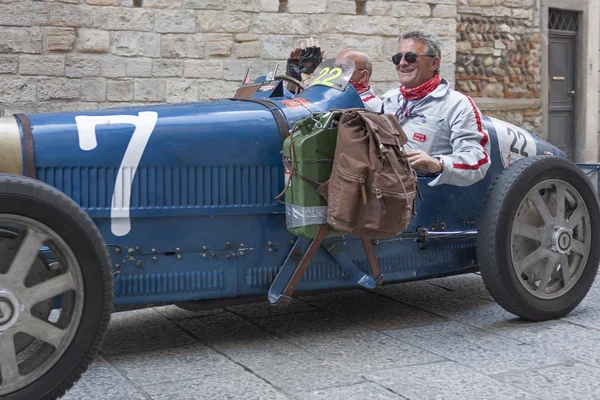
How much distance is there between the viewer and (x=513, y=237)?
4.41m

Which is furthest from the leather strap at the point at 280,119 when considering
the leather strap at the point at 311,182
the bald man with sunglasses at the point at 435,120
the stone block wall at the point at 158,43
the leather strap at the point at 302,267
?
the stone block wall at the point at 158,43

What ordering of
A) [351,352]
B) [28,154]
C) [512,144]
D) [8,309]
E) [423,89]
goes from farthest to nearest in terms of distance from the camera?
[512,144] → [423,89] → [351,352] → [28,154] → [8,309]

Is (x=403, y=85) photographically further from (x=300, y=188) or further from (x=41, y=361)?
(x=41, y=361)

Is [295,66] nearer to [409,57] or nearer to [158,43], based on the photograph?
[409,57]

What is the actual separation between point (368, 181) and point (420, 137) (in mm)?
1052

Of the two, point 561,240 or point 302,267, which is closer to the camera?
point 302,267

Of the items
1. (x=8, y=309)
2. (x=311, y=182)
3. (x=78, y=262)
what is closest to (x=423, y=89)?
(x=311, y=182)

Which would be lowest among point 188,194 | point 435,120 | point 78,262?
point 78,262

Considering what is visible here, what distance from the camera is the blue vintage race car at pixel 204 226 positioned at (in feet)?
10.2

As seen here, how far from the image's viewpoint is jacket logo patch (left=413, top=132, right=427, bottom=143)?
4527 millimetres

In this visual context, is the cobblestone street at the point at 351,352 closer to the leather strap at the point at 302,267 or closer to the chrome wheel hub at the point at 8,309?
the leather strap at the point at 302,267

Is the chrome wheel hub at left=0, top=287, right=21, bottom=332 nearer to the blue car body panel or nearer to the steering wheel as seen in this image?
the blue car body panel

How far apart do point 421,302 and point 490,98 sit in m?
8.43

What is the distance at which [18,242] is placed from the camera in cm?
315
